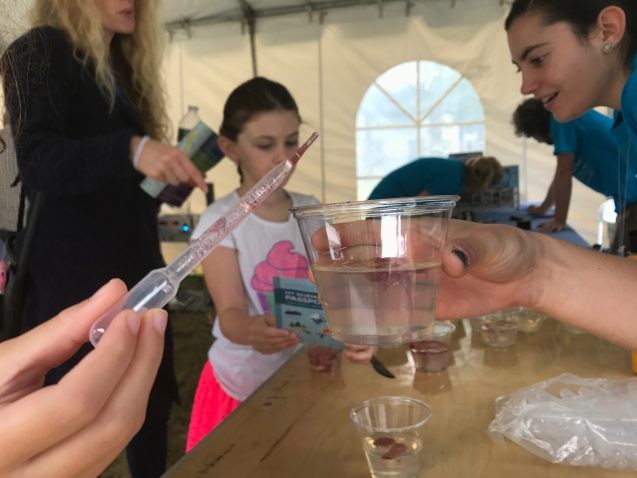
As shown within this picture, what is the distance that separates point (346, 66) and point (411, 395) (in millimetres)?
4218

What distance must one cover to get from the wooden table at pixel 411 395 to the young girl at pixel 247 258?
1.02 ft

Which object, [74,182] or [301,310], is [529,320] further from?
[74,182]

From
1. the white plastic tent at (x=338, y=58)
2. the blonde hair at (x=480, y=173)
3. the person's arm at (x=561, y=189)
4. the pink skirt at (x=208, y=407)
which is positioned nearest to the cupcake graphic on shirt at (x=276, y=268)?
the pink skirt at (x=208, y=407)

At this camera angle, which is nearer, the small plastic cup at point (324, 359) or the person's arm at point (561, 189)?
A: the small plastic cup at point (324, 359)

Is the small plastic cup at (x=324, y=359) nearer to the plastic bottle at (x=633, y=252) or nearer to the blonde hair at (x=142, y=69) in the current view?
the plastic bottle at (x=633, y=252)

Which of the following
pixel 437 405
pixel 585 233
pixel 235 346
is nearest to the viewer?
pixel 437 405

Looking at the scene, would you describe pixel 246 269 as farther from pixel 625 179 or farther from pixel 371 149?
pixel 371 149

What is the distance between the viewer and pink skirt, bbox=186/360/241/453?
136cm

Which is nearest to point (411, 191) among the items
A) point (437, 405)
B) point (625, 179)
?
point (625, 179)

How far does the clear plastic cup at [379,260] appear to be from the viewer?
0.53 m

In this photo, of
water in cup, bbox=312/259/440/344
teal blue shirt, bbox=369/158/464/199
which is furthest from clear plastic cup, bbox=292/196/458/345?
teal blue shirt, bbox=369/158/464/199

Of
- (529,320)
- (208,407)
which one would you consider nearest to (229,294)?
(208,407)

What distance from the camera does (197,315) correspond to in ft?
13.8

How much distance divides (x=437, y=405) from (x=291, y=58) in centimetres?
436
